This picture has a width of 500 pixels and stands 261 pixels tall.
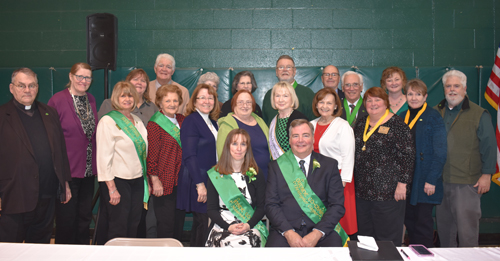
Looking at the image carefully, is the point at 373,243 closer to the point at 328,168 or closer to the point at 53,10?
the point at 328,168

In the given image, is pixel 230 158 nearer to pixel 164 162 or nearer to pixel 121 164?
pixel 164 162

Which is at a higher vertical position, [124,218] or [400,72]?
[400,72]

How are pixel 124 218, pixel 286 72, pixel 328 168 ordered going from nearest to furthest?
1. pixel 328 168
2. pixel 124 218
3. pixel 286 72

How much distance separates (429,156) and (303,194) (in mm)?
1184

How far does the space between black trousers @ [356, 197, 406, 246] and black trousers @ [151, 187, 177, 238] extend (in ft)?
4.77

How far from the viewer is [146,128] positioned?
2.79m

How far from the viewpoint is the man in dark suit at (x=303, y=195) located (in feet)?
7.17

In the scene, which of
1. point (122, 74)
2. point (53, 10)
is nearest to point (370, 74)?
point (122, 74)

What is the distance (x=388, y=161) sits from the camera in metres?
2.57

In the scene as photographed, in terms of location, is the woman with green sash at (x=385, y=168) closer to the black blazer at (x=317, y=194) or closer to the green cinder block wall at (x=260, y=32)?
the black blazer at (x=317, y=194)

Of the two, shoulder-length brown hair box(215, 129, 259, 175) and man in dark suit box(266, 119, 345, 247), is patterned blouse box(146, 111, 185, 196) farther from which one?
man in dark suit box(266, 119, 345, 247)

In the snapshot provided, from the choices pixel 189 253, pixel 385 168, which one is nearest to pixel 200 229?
pixel 189 253

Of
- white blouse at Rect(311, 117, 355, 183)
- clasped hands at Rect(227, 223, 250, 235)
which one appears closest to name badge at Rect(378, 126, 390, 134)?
white blouse at Rect(311, 117, 355, 183)

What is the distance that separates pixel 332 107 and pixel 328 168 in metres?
0.58
